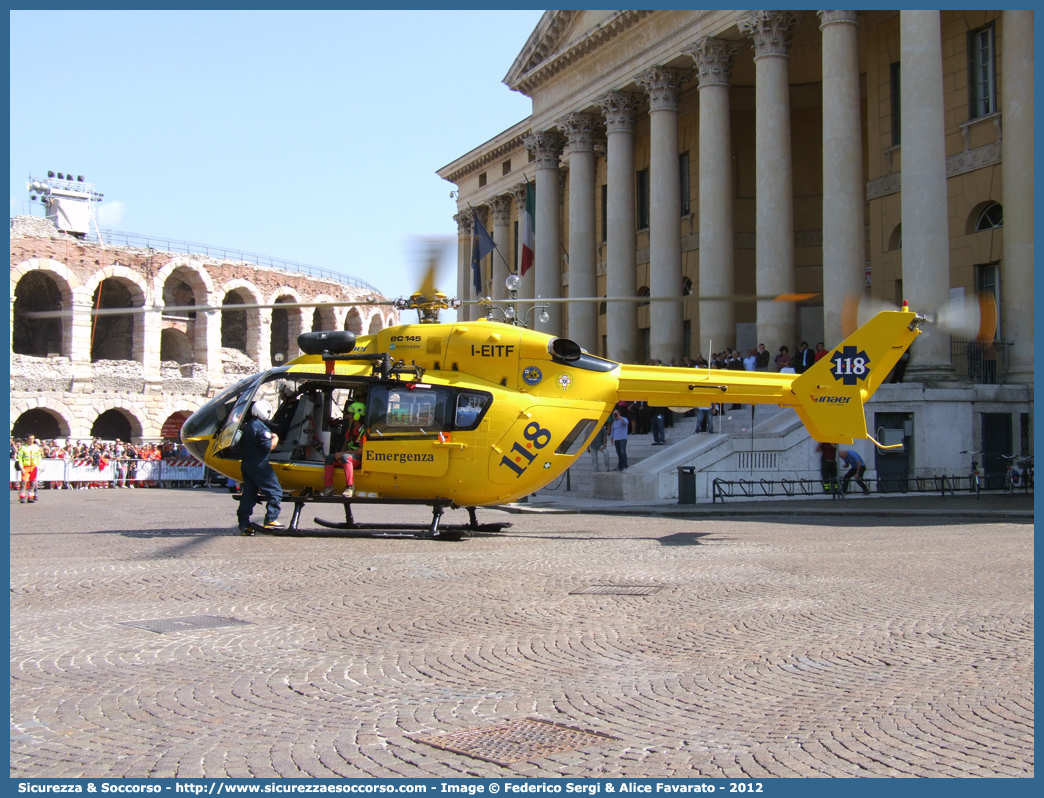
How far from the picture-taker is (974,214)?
26.4 metres

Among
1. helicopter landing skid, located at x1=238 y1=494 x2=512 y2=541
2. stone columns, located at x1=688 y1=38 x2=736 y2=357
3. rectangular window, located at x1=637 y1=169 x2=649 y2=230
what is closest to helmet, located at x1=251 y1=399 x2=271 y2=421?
helicopter landing skid, located at x1=238 y1=494 x2=512 y2=541

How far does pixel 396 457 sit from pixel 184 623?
6831mm

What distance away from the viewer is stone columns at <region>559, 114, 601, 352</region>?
37.1 m

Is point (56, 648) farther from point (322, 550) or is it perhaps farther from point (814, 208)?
point (814, 208)

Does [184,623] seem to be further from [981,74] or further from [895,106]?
[895,106]

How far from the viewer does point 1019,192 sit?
23.9 meters

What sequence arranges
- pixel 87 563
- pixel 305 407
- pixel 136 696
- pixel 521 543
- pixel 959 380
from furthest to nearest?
pixel 959 380 < pixel 305 407 < pixel 521 543 < pixel 87 563 < pixel 136 696

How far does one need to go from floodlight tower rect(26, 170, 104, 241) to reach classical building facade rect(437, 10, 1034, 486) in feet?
119

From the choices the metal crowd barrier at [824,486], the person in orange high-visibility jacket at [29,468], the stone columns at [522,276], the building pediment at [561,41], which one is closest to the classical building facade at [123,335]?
the stone columns at [522,276]

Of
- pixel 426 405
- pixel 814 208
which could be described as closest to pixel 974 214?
pixel 814 208

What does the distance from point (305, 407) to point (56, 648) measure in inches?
335

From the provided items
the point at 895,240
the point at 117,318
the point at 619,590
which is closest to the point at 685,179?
the point at 895,240

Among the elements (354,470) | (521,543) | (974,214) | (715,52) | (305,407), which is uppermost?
(715,52)

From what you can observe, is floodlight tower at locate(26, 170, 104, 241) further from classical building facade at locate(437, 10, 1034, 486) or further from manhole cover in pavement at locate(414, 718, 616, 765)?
manhole cover in pavement at locate(414, 718, 616, 765)
